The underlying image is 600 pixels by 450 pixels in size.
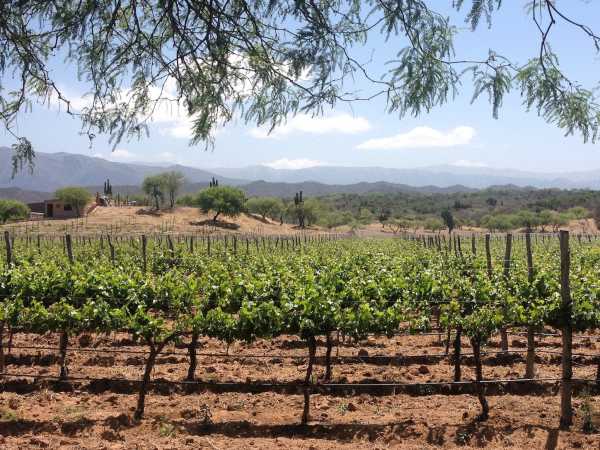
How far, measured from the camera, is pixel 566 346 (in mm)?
6242

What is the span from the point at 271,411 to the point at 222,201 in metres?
55.2

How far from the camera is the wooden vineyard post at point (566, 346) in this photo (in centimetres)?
615

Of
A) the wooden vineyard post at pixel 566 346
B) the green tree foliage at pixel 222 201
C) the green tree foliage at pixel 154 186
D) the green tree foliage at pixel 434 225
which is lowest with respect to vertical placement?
the green tree foliage at pixel 434 225

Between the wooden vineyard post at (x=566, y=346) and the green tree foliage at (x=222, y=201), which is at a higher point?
the green tree foliage at (x=222, y=201)

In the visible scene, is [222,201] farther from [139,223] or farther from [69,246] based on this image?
[69,246]

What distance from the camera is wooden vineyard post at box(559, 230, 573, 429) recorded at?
242 inches

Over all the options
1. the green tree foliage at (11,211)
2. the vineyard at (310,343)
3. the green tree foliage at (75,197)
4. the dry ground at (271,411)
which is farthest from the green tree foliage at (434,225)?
the dry ground at (271,411)

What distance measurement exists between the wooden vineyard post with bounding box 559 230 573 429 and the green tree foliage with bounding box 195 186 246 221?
2202 inches

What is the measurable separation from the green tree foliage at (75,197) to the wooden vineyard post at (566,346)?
207 feet

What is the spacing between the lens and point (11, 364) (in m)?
9.05

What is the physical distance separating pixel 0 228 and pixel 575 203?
78.0 m

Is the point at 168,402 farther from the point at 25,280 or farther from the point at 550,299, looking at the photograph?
the point at 550,299

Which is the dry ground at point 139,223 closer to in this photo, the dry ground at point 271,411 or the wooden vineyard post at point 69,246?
the wooden vineyard post at point 69,246

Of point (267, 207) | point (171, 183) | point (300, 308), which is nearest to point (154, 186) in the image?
point (171, 183)
